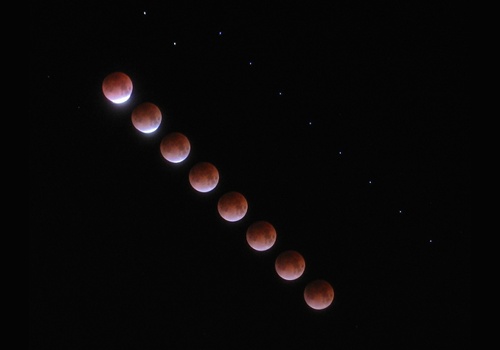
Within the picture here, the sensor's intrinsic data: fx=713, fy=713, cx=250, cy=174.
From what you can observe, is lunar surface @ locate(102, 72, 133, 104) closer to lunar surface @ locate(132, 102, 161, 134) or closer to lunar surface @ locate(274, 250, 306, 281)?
lunar surface @ locate(132, 102, 161, 134)

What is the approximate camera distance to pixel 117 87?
306 centimetres

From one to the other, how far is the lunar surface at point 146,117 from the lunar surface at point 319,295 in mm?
978

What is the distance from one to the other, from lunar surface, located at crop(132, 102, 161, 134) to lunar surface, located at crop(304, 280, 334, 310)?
0.98 m

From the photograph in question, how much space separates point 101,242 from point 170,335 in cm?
54

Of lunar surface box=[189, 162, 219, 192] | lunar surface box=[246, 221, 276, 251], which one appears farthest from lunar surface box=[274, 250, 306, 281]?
lunar surface box=[189, 162, 219, 192]

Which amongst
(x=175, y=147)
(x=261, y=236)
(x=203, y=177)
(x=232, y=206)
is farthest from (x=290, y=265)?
(x=175, y=147)

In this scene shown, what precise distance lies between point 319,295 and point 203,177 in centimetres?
72

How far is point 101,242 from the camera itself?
132 inches

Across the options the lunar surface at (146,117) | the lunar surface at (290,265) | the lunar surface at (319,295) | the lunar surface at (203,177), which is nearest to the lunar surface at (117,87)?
the lunar surface at (146,117)

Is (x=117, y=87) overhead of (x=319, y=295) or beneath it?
overhead

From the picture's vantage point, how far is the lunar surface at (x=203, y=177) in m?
3.08

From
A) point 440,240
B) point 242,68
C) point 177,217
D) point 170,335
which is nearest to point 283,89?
point 242,68

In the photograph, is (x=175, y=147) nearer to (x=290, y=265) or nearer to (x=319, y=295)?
(x=290, y=265)

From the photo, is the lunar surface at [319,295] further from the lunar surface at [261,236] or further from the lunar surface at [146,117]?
the lunar surface at [146,117]
